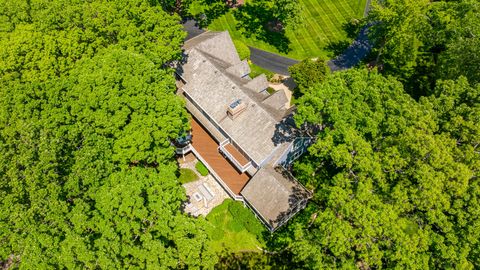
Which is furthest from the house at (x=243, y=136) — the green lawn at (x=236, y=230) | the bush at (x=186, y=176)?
the bush at (x=186, y=176)

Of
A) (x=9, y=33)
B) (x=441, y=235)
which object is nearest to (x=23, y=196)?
(x=9, y=33)

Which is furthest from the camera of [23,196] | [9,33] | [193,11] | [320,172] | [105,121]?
[193,11]

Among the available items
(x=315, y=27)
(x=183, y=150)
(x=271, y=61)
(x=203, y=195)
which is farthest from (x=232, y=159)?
(x=315, y=27)

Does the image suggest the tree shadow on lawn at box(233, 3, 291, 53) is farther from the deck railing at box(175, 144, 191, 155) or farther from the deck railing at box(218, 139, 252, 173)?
the deck railing at box(175, 144, 191, 155)

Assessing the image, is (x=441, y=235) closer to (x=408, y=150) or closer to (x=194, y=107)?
(x=408, y=150)

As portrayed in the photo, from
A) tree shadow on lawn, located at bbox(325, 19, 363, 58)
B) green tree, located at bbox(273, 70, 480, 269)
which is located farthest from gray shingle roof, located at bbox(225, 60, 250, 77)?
tree shadow on lawn, located at bbox(325, 19, 363, 58)

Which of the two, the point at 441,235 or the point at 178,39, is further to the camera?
the point at 178,39
